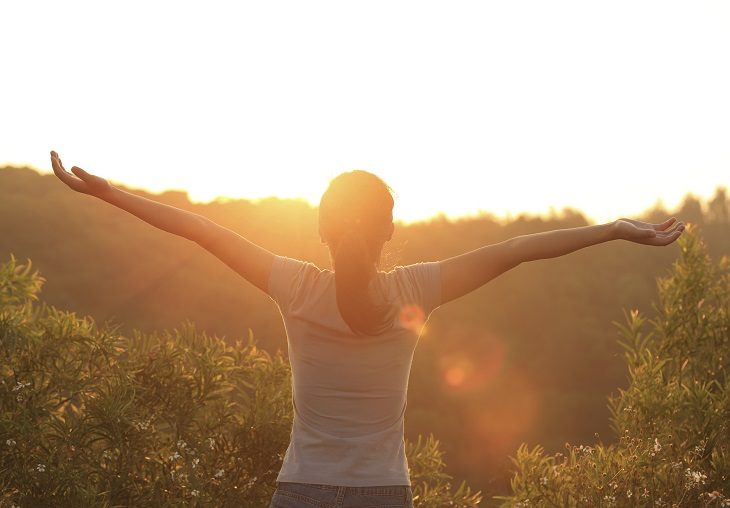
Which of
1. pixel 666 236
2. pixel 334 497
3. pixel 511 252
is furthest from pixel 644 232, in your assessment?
pixel 334 497

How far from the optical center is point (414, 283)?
2004 mm

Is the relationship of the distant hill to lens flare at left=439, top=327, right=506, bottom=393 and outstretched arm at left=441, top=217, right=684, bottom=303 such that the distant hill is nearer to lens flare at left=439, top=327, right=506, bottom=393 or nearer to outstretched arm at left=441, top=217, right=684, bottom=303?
lens flare at left=439, top=327, right=506, bottom=393

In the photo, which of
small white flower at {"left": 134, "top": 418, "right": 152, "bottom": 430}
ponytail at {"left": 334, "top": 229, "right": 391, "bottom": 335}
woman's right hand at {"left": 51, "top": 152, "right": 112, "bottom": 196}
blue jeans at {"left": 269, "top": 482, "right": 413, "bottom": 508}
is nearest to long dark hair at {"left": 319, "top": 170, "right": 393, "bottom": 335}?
ponytail at {"left": 334, "top": 229, "right": 391, "bottom": 335}

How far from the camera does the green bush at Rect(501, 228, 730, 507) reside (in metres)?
4.21

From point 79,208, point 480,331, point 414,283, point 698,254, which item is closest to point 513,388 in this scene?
point 480,331

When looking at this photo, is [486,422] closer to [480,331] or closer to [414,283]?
[480,331]

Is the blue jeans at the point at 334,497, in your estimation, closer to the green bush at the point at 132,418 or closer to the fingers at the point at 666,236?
the fingers at the point at 666,236

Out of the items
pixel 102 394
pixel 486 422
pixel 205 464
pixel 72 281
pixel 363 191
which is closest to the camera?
pixel 363 191

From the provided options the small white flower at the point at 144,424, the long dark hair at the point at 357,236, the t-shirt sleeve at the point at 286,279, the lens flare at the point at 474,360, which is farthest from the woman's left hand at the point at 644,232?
the lens flare at the point at 474,360

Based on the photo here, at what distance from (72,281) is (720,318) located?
20.5 m

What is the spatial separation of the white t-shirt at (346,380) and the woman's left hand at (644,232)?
1.79ft

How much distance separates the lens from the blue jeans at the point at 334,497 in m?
1.90

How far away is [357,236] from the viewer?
176 centimetres

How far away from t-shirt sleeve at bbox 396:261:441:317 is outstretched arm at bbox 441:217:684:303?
0.05 ft
